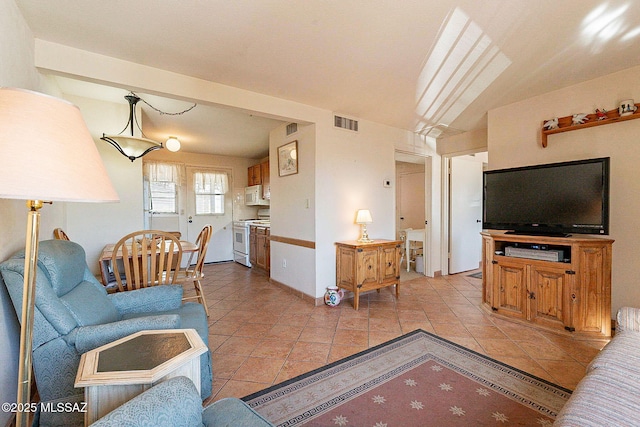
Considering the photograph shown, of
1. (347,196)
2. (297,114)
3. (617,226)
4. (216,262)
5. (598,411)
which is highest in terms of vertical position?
(297,114)

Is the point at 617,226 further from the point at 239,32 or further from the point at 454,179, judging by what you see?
the point at 239,32

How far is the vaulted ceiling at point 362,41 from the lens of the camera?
5.58 feet

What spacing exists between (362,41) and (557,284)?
2767mm

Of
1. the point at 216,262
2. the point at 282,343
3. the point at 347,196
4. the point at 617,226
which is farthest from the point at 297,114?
the point at 216,262

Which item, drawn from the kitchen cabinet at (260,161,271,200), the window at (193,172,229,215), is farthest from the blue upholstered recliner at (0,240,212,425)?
the window at (193,172,229,215)

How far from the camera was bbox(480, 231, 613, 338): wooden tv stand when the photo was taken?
2385 mm

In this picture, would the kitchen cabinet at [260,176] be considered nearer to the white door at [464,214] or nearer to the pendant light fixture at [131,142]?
the pendant light fixture at [131,142]

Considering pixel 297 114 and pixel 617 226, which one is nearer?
pixel 617 226

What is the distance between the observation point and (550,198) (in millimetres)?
2656

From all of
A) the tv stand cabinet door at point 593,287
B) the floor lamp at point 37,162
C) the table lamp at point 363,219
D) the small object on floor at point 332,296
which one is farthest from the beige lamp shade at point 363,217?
the floor lamp at point 37,162

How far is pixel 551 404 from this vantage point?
161 centimetres

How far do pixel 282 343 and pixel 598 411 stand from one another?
2015mm

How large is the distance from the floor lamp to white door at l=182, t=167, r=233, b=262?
5.38 m

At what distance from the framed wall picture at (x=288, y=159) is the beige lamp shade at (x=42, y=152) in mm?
2890
